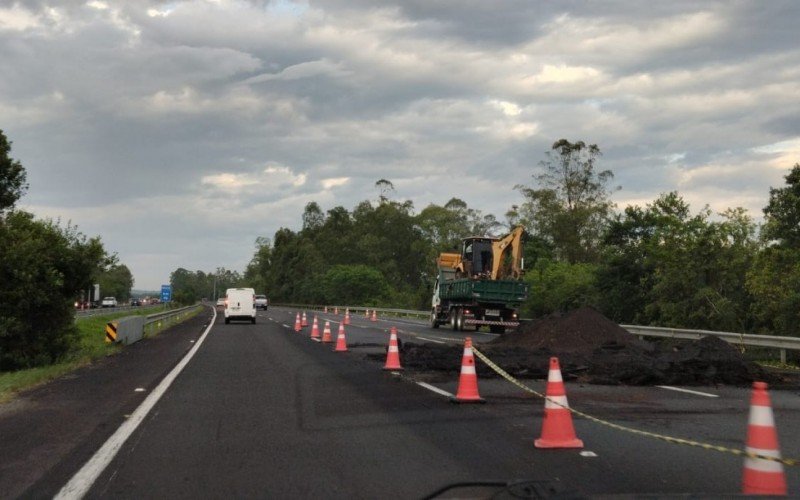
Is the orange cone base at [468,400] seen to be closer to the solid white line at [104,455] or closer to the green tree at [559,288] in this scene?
the solid white line at [104,455]

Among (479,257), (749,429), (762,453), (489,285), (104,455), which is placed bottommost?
(104,455)

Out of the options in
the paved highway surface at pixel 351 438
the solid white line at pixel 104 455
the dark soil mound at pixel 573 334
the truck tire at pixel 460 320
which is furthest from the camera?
the truck tire at pixel 460 320

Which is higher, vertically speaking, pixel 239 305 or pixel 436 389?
pixel 239 305

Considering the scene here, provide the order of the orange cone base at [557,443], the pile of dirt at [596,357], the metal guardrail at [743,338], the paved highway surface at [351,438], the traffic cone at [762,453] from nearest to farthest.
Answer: the traffic cone at [762,453]
the paved highway surface at [351,438]
the orange cone base at [557,443]
the pile of dirt at [596,357]
the metal guardrail at [743,338]

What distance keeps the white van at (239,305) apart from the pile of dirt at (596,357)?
25.1m

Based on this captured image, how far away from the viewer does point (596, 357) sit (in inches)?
685

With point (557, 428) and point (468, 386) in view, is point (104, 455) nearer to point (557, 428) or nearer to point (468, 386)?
point (557, 428)

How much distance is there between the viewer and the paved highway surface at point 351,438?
6.28m

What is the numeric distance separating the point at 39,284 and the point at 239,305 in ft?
77.5

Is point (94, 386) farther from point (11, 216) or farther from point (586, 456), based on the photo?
point (11, 216)

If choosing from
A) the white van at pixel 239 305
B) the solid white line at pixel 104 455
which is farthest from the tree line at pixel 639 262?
the solid white line at pixel 104 455

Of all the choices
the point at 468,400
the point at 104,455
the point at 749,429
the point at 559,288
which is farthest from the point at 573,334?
the point at 559,288

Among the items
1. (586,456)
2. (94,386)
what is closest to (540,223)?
(94,386)

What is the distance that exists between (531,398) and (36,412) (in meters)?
6.98
